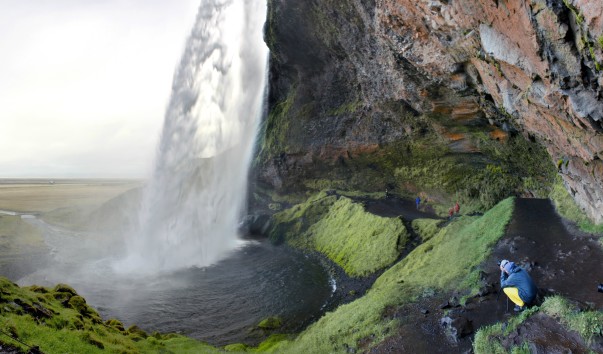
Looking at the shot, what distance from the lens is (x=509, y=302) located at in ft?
33.9

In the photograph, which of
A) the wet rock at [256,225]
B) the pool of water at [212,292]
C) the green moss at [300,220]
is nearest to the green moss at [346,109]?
the green moss at [300,220]

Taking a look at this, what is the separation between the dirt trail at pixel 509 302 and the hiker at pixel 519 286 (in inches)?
22.7

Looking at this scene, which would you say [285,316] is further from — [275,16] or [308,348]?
[275,16]

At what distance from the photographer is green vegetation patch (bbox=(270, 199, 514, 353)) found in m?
12.0

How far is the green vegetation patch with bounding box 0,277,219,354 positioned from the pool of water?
4.37 meters

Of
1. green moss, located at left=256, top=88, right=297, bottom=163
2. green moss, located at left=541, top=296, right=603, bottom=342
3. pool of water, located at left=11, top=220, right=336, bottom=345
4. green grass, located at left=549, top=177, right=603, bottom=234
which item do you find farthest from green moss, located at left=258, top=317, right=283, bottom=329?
green moss, located at left=256, top=88, right=297, bottom=163

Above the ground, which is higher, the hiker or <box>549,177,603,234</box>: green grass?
<box>549,177,603,234</box>: green grass

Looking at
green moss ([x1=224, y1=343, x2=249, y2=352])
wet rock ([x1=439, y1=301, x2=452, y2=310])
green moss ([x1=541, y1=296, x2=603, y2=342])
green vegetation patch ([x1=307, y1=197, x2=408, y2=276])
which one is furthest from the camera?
green vegetation patch ([x1=307, y1=197, x2=408, y2=276])

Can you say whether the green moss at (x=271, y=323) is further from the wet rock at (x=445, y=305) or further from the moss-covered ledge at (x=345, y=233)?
the wet rock at (x=445, y=305)

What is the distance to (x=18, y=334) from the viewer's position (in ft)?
25.5

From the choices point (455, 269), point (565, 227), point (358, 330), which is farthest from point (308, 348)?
point (565, 227)

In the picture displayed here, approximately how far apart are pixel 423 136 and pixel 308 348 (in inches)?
814

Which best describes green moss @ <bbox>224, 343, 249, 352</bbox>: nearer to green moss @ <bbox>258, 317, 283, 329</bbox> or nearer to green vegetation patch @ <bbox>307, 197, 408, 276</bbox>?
green moss @ <bbox>258, 317, 283, 329</bbox>

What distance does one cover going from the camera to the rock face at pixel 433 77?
31.9 ft
